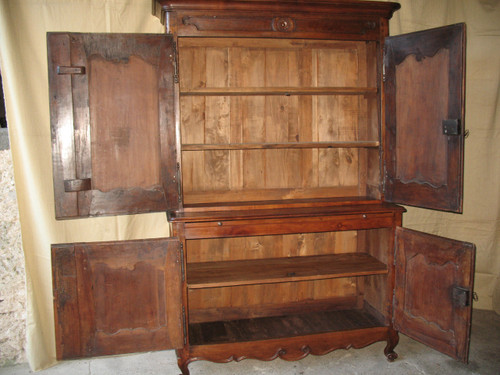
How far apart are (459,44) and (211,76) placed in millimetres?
1324

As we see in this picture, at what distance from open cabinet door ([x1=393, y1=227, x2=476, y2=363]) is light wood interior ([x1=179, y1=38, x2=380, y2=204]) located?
0.42 metres

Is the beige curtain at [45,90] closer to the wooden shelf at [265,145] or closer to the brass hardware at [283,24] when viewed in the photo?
the wooden shelf at [265,145]

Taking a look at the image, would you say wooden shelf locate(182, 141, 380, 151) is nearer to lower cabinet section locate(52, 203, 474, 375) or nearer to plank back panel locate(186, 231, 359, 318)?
lower cabinet section locate(52, 203, 474, 375)

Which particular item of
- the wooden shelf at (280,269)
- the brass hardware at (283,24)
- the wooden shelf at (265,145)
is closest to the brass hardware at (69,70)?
the wooden shelf at (265,145)

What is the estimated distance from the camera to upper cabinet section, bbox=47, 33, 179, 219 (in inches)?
80.0

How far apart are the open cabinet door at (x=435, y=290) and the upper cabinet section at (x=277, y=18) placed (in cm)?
115

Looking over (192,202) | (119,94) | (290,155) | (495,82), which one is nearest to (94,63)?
(119,94)

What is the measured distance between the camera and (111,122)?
2102 millimetres

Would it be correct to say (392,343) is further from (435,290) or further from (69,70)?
(69,70)

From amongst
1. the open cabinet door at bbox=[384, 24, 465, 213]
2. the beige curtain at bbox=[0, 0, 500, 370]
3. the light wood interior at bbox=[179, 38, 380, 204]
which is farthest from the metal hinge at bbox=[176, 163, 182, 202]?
the open cabinet door at bbox=[384, 24, 465, 213]

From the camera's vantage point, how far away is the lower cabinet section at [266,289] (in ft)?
6.86

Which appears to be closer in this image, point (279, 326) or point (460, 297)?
point (460, 297)

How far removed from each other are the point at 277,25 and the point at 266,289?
62.8 inches

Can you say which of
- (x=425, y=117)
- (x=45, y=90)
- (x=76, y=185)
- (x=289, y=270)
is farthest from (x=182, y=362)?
(x=425, y=117)
